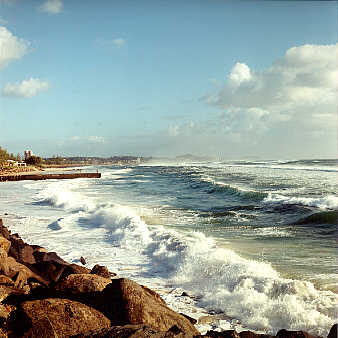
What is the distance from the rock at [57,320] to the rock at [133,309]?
10.2 inches

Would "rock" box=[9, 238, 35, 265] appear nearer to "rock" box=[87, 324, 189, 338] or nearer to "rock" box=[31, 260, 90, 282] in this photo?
"rock" box=[31, 260, 90, 282]

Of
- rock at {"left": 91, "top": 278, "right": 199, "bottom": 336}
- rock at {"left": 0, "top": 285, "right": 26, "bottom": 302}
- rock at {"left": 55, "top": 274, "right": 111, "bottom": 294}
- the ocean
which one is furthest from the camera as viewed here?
the ocean

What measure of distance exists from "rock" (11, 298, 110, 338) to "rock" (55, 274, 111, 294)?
0.64m

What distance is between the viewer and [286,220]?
15.8 m

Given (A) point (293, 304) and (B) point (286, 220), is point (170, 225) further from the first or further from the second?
(A) point (293, 304)

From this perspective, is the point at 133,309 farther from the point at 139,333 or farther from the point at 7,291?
the point at 7,291

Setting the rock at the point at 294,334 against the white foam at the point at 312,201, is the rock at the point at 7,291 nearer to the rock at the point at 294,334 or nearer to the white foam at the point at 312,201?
the rock at the point at 294,334

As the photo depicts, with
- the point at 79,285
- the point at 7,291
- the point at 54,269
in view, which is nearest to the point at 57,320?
the point at 79,285

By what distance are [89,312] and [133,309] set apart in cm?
61

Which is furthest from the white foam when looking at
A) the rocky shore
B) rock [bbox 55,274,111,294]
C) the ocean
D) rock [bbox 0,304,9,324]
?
rock [bbox 0,304,9,324]

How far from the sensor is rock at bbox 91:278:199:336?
15.6 ft

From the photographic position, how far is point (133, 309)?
480cm

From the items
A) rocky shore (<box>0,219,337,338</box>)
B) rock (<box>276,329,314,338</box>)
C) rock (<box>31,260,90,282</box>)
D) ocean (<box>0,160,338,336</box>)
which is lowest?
ocean (<box>0,160,338,336</box>)

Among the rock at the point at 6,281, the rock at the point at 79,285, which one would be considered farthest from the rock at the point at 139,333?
the rock at the point at 6,281
